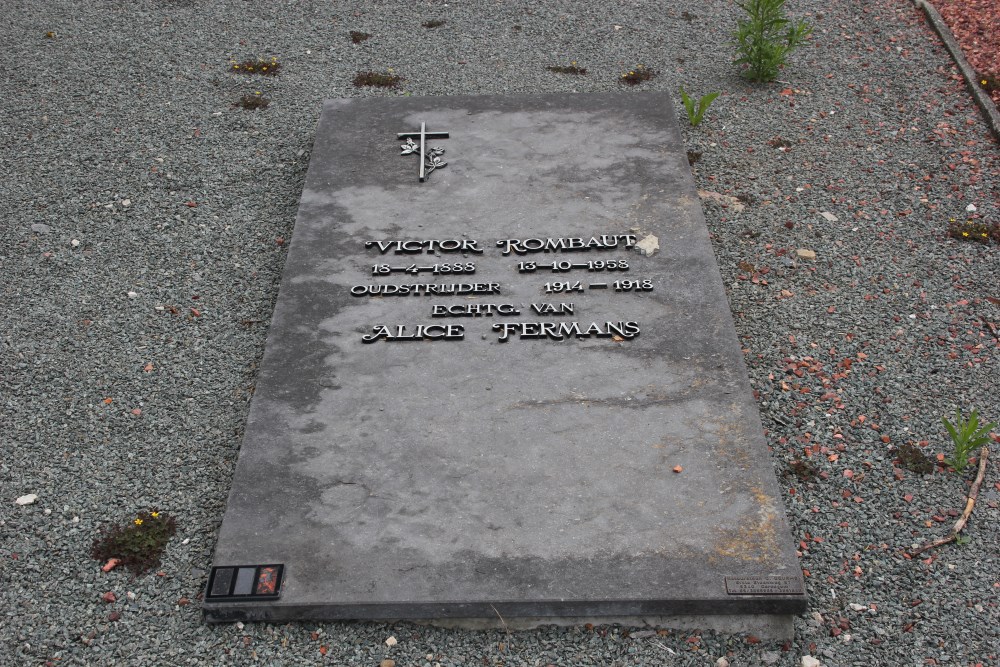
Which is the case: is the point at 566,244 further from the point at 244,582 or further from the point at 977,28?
the point at 977,28

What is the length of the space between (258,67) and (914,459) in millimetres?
6391

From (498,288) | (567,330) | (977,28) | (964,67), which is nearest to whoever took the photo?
(567,330)

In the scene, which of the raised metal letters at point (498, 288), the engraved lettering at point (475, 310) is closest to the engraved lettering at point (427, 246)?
the raised metal letters at point (498, 288)

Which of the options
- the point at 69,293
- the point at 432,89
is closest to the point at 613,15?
the point at 432,89

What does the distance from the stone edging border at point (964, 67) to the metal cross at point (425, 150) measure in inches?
171

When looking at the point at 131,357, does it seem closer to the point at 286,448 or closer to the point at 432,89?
the point at 286,448

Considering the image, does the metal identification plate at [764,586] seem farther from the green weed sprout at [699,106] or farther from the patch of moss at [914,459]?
the green weed sprout at [699,106]

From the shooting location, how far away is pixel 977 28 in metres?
8.61

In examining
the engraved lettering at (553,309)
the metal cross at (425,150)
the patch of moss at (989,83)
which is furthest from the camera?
the patch of moss at (989,83)

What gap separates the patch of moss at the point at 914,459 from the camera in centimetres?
476

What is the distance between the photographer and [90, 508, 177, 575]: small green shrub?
4445 mm

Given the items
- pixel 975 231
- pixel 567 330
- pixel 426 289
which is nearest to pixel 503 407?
pixel 567 330

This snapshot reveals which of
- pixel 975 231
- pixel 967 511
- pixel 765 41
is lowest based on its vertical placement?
pixel 967 511

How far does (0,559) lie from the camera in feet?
14.6
